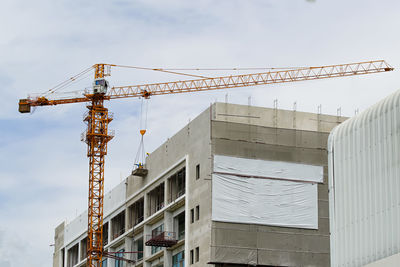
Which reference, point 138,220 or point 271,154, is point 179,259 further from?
point 271,154

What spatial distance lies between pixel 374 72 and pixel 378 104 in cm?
9198

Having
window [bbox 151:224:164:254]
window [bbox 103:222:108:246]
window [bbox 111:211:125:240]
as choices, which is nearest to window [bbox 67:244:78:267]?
window [bbox 103:222:108:246]

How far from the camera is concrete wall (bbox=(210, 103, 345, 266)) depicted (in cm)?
9275

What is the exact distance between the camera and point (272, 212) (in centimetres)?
9488

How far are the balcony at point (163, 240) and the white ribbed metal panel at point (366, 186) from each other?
45.7 meters

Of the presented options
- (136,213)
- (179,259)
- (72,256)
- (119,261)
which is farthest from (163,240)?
(72,256)

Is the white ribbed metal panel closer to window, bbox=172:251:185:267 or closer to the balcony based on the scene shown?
window, bbox=172:251:185:267

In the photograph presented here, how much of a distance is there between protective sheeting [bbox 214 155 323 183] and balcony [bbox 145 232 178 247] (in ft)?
37.2

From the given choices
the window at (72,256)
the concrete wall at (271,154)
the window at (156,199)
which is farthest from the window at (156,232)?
the window at (72,256)

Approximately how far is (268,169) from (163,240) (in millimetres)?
14120

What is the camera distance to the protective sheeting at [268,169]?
9438 centimetres

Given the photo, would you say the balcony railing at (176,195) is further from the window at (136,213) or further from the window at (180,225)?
the window at (136,213)

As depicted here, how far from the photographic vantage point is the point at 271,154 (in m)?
96.4

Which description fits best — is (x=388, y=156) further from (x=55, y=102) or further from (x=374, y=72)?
(x=55, y=102)
